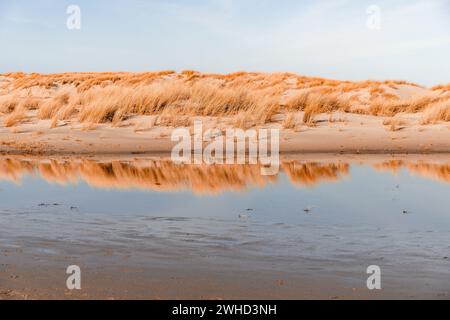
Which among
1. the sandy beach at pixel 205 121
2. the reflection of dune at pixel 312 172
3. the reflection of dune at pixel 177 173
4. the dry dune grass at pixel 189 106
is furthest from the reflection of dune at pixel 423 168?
the dry dune grass at pixel 189 106

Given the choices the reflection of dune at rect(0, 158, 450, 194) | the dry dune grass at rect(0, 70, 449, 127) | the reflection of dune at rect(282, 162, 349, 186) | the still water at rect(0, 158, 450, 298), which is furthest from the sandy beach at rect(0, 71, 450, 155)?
the still water at rect(0, 158, 450, 298)

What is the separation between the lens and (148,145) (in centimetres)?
1488

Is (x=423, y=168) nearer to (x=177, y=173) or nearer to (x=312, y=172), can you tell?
(x=312, y=172)

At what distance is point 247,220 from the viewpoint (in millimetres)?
6652

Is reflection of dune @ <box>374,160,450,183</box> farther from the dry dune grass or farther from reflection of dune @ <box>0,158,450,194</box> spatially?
the dry dune grass

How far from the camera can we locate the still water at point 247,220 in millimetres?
5047

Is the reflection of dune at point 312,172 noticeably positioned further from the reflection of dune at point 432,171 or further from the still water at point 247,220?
the reflection of dune at point 432,171

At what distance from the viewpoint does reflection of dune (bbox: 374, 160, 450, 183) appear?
33.6 ft

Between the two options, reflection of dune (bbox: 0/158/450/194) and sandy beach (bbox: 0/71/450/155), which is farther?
sandy beach (bbox: 0/71/450/155)

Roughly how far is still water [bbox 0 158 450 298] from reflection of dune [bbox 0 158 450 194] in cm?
3

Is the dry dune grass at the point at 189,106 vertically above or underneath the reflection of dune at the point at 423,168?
above

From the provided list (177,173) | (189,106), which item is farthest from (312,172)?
(189,106)

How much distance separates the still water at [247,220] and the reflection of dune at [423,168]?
9cm

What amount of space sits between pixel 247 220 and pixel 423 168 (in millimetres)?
5809
